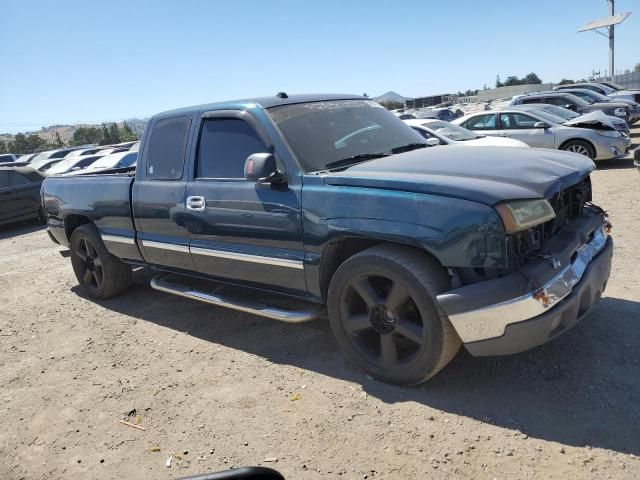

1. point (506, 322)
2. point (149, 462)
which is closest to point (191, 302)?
point (149, 462)

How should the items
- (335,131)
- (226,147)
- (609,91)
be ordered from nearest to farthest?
(335,131)
(226,147)
(609,91)

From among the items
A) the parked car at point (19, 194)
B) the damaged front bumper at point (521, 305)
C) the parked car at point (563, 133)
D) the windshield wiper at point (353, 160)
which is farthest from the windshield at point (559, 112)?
the parked car at point (19, 194)

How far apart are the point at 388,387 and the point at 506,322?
937 mm

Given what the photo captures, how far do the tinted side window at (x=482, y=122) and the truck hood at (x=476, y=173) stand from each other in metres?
9.42

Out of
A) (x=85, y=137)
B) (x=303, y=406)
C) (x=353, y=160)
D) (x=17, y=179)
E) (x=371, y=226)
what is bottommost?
(x=303, y=406)

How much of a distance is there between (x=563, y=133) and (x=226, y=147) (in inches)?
380

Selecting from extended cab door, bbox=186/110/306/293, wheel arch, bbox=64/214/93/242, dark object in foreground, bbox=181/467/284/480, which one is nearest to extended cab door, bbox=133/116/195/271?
extended cab door, bbox=186/110/306/293

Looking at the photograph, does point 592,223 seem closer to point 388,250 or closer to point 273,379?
point 388,250

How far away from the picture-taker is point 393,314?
10.4ft

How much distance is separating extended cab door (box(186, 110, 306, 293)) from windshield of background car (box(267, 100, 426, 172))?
20cm

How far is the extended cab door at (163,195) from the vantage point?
441 centimetres

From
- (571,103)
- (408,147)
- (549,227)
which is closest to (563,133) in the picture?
(571,103)

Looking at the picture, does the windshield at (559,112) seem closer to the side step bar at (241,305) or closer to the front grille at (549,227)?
the front grille at (549,227)

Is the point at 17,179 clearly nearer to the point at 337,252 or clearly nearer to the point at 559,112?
the point at 337,252
